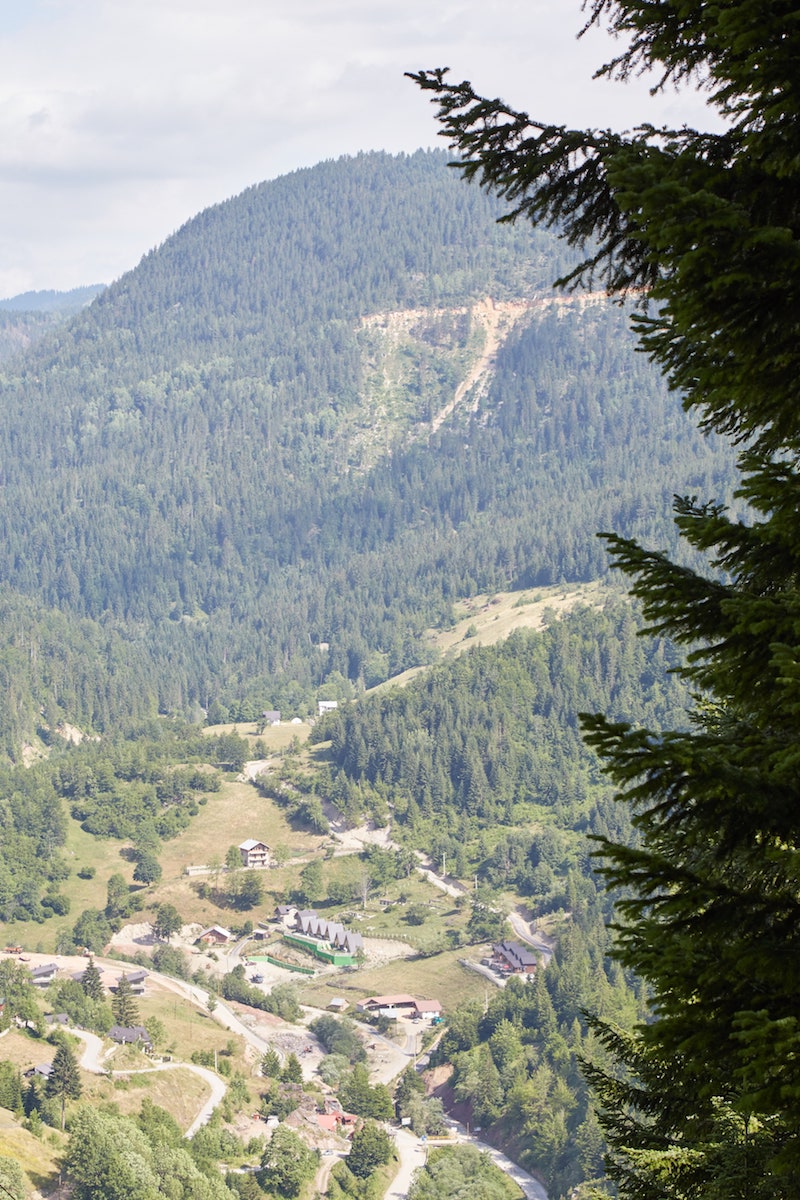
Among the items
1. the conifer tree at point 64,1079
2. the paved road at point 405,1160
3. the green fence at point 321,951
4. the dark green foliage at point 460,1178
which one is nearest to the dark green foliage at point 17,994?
the conifer tree at point 64,1079

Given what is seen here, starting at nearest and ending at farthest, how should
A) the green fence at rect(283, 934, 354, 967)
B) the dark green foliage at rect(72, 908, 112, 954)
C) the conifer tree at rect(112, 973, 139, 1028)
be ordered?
1. the conifer tree at rect(112, 973, 139, 1028)
2. the green fence at rect(283, 934, 354, 967)
3. the dark green foliage at rect(72, 908, 112, 954)

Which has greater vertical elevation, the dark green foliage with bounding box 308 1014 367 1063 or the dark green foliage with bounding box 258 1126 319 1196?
the dark green foliage with bounding box 258 1126 319 1196

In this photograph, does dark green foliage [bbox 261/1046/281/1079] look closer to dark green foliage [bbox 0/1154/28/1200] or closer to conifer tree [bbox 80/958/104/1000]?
conifer tree [bbox 80/958/104/1000]

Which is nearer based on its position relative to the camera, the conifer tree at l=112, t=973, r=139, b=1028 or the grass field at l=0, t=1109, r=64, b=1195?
the grass field at l=0, t=1109, r=64, b=1195

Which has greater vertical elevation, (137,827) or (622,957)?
(622,957)

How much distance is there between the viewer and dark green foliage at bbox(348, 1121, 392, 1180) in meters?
92.0

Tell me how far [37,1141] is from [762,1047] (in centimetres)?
8516

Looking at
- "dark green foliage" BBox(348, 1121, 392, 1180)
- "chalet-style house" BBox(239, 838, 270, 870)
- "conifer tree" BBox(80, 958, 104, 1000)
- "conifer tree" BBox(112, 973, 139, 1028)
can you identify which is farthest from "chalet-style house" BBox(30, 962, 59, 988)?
"dark green foliage" BBox(348, 1121, 392, 1180)

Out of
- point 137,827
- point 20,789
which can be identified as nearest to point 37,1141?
point 137,827

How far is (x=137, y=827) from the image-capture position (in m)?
173

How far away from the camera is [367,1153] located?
92.4m

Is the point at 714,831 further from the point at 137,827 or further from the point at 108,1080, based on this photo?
the point at 137,827

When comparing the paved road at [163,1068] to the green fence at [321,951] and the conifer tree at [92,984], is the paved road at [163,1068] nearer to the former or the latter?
the conifer tree at [92,984]

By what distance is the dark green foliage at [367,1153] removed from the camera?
92.0 meters
